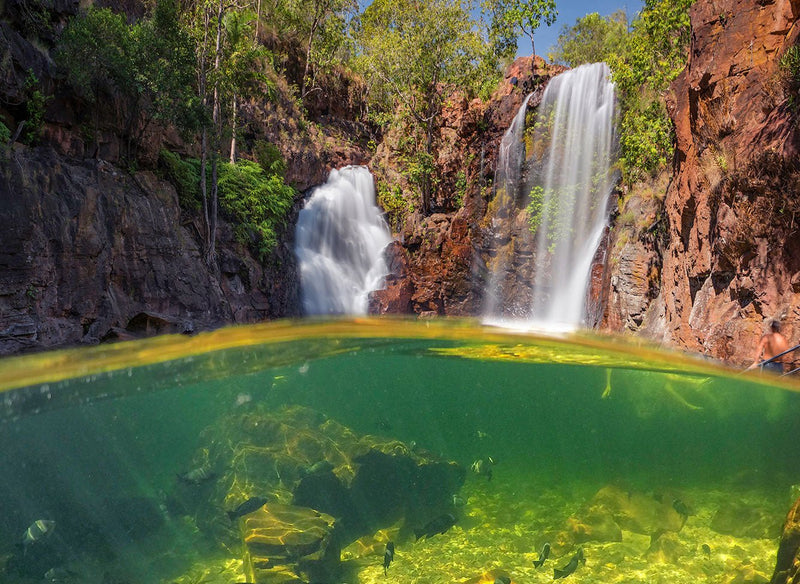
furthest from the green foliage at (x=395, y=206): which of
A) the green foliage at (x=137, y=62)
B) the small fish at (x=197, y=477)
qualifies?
the small fish at (x=197, y=477)

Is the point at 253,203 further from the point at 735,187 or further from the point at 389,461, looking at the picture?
the point at 735,187

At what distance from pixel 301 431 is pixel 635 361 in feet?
20.4

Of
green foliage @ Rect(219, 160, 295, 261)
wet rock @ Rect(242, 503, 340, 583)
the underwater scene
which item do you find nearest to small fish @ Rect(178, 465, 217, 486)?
the underwater scene

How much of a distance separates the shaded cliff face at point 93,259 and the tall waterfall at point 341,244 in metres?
4.81

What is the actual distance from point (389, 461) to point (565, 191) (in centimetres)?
1471

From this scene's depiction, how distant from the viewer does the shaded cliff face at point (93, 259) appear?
1145 centimetres

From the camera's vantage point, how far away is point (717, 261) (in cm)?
966

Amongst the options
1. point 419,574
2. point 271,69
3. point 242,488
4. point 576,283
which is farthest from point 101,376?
point 271,69

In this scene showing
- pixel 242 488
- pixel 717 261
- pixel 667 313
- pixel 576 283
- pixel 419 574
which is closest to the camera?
pixel 419 574

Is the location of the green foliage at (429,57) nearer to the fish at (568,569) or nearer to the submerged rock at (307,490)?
the submerged rock at (307,490)

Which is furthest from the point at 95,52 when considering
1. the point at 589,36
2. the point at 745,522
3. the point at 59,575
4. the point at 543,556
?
the point at 589,36

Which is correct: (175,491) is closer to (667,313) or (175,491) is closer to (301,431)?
(301,431)

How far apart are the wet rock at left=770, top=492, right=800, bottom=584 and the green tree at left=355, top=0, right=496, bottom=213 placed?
20.9 m

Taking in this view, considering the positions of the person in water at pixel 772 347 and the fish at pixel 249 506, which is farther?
the person in water at pixel 772 347
